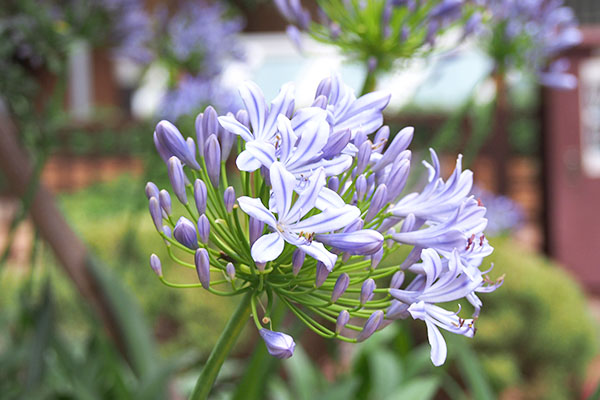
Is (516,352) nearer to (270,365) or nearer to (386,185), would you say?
(270,365)

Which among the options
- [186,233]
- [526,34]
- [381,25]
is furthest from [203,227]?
[526,34]

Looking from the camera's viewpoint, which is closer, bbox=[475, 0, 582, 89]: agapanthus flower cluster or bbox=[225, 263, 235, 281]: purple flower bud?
bbox=[225, 263, 235, 281]: purple flower bud

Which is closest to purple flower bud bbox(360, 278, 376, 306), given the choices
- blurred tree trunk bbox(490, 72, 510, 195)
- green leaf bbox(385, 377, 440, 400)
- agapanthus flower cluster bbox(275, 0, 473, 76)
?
agapanthus flower cluster bbox(275, 0, 473, 76)

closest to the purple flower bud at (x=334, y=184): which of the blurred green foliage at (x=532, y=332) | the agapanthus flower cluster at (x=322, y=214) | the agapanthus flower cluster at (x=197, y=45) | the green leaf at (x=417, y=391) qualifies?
the agapanthus flower cluster at (x=322, y=214)

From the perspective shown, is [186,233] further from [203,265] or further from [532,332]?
[532,332]

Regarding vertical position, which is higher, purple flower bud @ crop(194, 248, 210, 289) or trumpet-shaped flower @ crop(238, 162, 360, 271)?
trumpet-shaped flower @ crop(238, 162, 360, 271)

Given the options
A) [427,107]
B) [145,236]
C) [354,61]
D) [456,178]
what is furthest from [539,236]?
[456,178]

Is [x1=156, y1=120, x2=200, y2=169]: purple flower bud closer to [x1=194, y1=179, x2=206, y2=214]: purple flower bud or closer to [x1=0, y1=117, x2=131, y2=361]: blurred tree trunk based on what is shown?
[x1=194, y1=179, x2=206, y2=214]: purple flower bud
